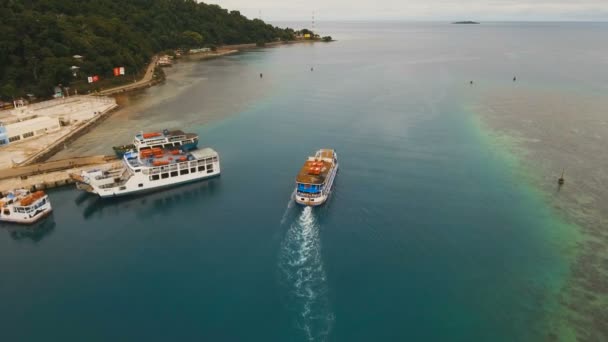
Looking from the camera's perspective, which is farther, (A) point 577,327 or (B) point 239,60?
(B) point 239,60

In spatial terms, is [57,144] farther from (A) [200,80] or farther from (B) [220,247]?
(A) [200,80]

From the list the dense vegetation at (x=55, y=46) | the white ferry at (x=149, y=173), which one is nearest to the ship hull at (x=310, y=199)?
the white ferry at (x=149, y=173)

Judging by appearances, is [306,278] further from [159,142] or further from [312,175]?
[159,142]

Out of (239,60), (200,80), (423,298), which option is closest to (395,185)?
(423,298)

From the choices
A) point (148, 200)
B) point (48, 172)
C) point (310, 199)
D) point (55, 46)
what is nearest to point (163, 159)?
point (148, 200)

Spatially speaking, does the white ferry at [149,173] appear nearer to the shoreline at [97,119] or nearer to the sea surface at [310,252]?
the sea surface at [310,252]

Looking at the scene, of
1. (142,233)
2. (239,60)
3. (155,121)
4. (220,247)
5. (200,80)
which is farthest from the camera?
(239,60)
